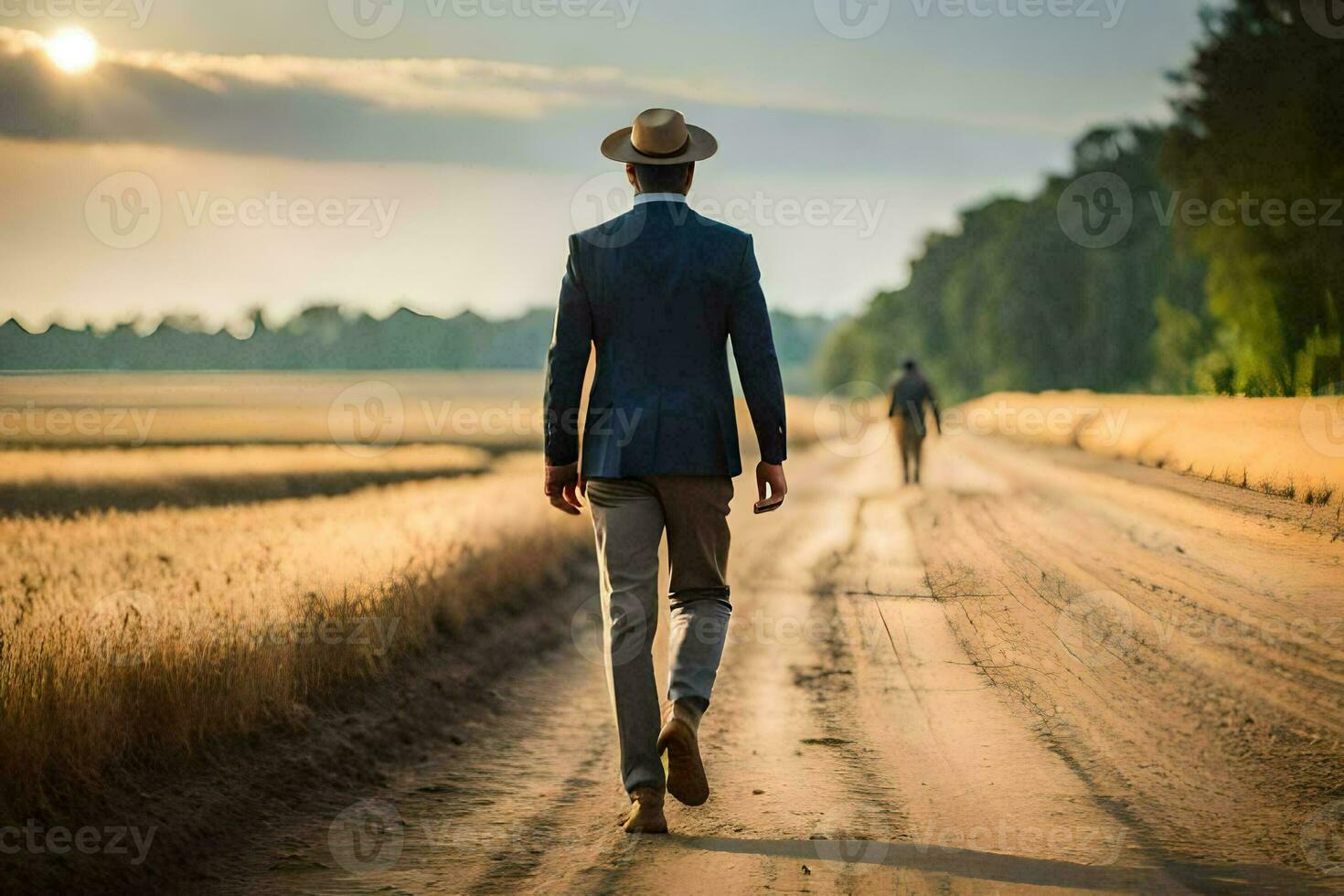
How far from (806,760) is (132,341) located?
23.7 feet

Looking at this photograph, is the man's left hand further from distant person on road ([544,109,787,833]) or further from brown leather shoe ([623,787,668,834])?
brown leather shoe ([623,787,668,834])

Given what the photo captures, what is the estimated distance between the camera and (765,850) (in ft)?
13.8

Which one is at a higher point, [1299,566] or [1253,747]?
[1299,566]

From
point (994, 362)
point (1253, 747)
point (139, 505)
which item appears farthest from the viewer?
point (994, 362)

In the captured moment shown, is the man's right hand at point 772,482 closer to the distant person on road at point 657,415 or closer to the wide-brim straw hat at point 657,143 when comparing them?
the distant person on road at point 657,415

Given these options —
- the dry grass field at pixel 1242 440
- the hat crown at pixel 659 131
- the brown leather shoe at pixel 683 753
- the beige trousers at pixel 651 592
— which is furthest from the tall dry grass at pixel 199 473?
the dry grass field at pixel 1242 440

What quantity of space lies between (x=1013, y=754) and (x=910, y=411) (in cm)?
1436

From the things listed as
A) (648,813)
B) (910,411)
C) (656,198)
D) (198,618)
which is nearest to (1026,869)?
(648,813)

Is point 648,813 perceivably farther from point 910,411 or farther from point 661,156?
point 910,411

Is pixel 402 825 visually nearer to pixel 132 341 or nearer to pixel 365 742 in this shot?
pixel 365 742

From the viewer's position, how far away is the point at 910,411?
19156 mm

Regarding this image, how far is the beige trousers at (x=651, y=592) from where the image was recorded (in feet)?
14.7

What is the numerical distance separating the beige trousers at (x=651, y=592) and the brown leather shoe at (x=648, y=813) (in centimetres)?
3

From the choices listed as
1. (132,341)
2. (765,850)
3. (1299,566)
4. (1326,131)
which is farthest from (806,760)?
(132,341)
